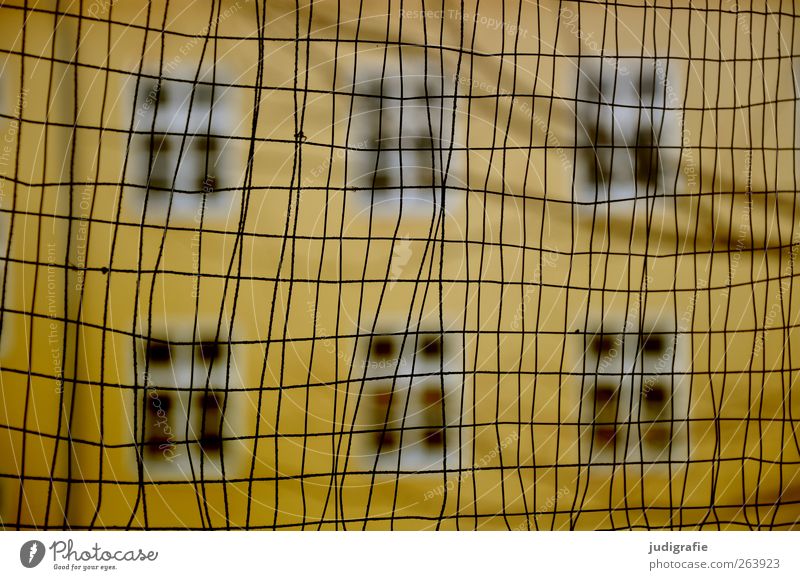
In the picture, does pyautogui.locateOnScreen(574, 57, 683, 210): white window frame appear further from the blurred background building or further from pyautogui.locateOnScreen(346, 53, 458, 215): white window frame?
pyautogui.locateOnScreen(346, 53, 458, 215): white window frame

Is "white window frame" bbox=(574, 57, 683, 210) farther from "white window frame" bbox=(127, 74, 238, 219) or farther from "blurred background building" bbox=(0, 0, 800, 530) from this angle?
"white window frame" bbox=(127, 74, 238, 219)

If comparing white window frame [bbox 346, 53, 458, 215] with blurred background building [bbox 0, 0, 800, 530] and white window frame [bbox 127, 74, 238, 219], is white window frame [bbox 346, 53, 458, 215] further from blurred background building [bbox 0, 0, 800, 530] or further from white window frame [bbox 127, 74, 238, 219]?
white window frame [bbox 127, 74, 238, 219]

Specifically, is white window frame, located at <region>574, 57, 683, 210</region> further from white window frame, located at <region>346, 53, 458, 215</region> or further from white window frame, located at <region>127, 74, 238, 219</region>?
white window frame, located at <region>127, 74, 238, 219</region>

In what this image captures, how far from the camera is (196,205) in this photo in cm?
62

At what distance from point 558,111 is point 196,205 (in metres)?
0.36

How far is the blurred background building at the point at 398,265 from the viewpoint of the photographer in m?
0.62

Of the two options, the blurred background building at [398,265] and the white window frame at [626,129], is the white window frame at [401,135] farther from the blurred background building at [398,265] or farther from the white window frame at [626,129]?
the white window frame at [626,129]

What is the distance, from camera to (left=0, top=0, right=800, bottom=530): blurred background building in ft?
2.03

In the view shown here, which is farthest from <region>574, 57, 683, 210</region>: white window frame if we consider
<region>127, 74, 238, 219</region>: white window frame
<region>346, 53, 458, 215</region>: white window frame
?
<region>127, 74, 238, 219</region>: white window frame

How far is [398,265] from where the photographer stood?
630 mm

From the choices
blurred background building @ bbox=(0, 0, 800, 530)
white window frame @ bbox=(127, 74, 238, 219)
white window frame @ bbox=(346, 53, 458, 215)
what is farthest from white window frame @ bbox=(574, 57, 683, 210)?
white window frame @ bbox=(127, 74, 238, 219)

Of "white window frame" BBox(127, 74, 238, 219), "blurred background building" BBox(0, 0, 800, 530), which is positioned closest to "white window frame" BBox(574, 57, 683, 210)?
"blurred background building" BBox(0, 0, 800, 530)
